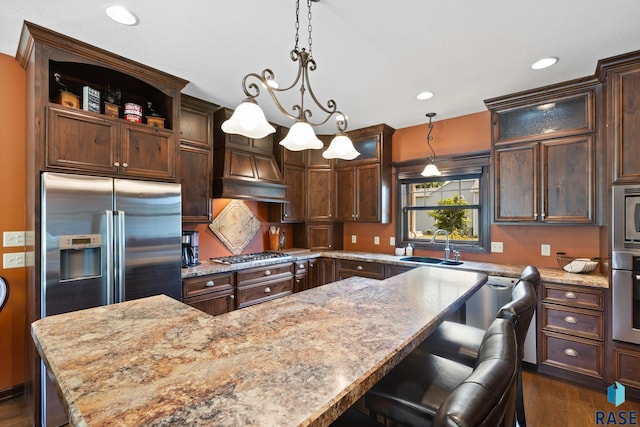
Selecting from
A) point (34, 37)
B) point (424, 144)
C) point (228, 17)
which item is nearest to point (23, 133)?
point (34, 37)

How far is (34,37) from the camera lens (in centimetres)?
197

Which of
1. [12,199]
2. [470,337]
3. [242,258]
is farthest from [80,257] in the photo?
[470,337]

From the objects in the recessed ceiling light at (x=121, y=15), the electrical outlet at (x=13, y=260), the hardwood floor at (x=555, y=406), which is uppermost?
the recessed ceiling light at (x=121, y=15)

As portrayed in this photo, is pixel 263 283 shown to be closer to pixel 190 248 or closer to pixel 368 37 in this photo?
pixel 190 248

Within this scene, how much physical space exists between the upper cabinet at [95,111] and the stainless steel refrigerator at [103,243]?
16 cm

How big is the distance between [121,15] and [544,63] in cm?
311

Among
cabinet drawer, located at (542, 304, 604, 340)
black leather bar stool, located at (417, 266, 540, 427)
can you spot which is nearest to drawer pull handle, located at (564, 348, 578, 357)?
cabinet drawer, located at (542, 304, 604, 340)

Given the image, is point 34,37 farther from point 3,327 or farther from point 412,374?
point 412,374

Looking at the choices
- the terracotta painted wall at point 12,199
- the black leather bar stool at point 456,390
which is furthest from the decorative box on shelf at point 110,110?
the black leather bar stool at point 456,390

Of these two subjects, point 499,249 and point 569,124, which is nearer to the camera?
point 569,124

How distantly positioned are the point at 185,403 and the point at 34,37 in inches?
103

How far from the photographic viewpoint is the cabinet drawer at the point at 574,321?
242 cm

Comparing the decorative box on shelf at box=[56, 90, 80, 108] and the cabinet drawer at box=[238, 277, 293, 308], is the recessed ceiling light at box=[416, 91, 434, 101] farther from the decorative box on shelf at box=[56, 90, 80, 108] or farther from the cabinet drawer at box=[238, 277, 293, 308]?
the decorative box on shelf at box=[56, 90, 80, 108]

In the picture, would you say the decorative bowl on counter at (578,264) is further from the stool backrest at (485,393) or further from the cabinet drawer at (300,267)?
the cabinet drawer at (300,267)
